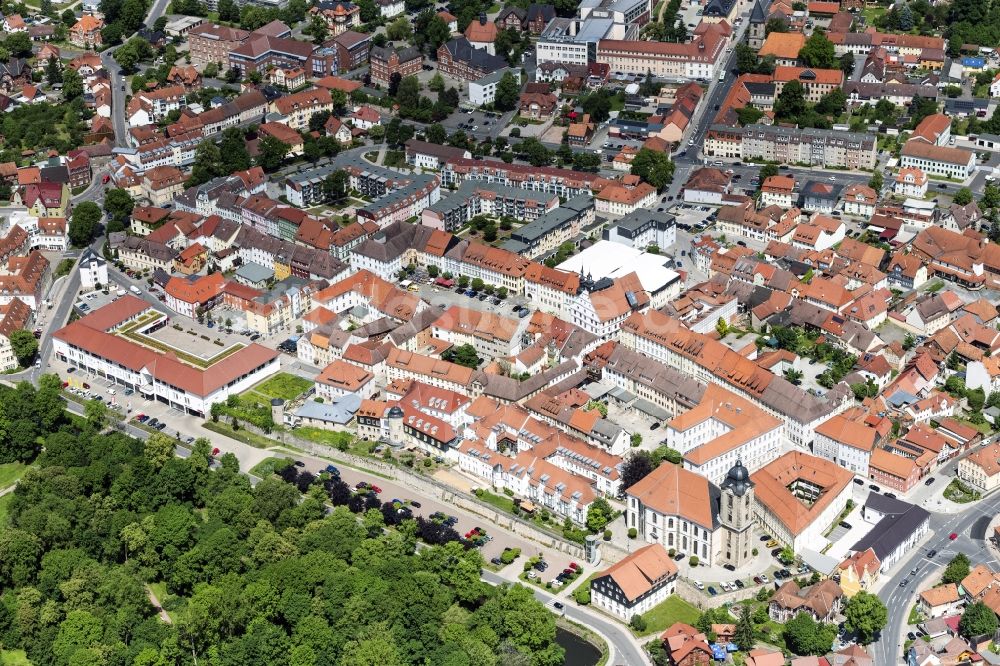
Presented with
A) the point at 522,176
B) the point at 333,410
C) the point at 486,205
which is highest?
the point at 522,176

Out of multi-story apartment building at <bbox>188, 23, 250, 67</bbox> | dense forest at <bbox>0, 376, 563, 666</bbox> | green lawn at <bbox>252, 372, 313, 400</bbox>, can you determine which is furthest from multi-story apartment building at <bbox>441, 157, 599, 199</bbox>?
dense forest at <bbox>0, 376, 563, 666</bbox>

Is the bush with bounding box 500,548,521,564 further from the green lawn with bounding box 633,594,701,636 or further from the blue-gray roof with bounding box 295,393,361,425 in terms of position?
the blue-gray roof with bounding box 295,393,361,425

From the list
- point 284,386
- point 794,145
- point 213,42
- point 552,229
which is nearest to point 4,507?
point 284,386

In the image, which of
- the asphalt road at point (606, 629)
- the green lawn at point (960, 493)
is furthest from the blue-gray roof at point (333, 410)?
the green lawn at point (960, 493)

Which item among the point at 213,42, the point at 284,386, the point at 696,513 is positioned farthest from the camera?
the point at 213,42

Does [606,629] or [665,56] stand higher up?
[665,56]

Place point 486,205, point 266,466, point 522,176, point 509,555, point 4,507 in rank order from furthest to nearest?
point 522,176
point 486,205
point 266,466
point 4,507
point 509,555

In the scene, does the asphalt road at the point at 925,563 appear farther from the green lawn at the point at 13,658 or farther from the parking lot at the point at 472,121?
the parking lot at the point at 472,121

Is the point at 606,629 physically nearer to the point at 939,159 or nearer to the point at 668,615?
the point at 668,615

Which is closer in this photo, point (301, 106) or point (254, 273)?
point (254, 273)
